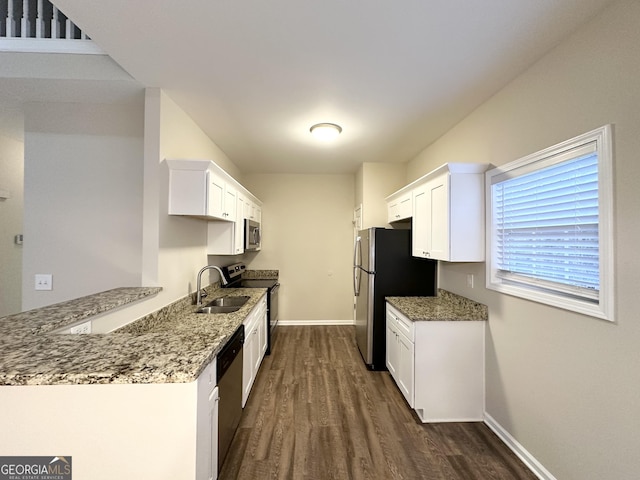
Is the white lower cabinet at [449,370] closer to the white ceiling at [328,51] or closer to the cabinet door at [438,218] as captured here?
the cabinet door at [438,218]

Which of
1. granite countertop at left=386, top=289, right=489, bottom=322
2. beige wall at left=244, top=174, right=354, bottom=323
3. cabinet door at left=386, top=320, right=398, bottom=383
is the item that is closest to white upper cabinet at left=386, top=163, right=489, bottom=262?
granite countertop at left=386, top=289, right=489, bottom=322

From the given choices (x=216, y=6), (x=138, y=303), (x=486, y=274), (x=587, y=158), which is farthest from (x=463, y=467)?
(x=216, y=6)

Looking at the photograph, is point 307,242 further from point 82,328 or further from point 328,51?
point 82,328

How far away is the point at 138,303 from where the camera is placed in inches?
73.6

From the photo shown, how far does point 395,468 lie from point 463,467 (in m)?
0.47

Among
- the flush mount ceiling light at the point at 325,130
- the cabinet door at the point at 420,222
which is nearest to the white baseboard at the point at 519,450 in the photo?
the cabinet door at the point at 420,222

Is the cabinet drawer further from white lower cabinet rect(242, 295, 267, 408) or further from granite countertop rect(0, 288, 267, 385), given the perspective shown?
granite countertop rect(0, 288, 267, 385)

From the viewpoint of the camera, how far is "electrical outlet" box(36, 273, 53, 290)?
2285mm

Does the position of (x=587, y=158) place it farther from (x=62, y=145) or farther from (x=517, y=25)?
(x=62, y=145)

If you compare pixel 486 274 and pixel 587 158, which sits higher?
pixel 587 158

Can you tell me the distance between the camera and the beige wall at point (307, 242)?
15.7ft

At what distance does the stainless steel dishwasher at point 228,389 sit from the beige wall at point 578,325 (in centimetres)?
205

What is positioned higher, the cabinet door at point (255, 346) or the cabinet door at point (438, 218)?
the cabinet door at point (438, 218)

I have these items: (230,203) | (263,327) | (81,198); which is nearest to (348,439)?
(263,327)
